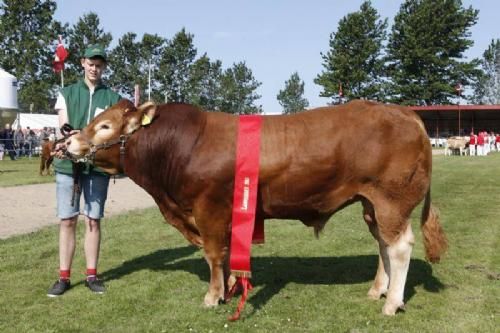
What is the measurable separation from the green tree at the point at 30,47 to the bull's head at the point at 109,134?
65577 millimetres

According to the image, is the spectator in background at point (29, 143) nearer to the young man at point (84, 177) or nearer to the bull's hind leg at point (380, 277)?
the young man at point (84, 177)

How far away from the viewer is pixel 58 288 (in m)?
6.09

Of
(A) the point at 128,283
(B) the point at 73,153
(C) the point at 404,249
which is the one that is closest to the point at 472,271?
(C) the point at 404,249

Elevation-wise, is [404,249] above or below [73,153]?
below

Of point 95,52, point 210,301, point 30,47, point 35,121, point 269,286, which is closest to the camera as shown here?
point 210,301

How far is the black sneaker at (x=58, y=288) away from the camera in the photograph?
19.8ft

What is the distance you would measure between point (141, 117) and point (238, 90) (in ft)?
272

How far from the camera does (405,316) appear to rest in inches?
210

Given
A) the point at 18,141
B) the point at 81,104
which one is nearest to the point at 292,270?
the point at 81,104

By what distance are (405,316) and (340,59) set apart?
71.5m

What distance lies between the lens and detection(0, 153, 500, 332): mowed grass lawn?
516 cm

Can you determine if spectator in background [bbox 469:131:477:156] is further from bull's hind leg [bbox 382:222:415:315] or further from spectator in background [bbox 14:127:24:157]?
bull's hind leg [bbox 382:222:415:315]

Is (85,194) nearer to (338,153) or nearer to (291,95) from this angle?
(338,153)

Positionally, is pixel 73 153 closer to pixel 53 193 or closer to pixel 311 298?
pixel 311 298
